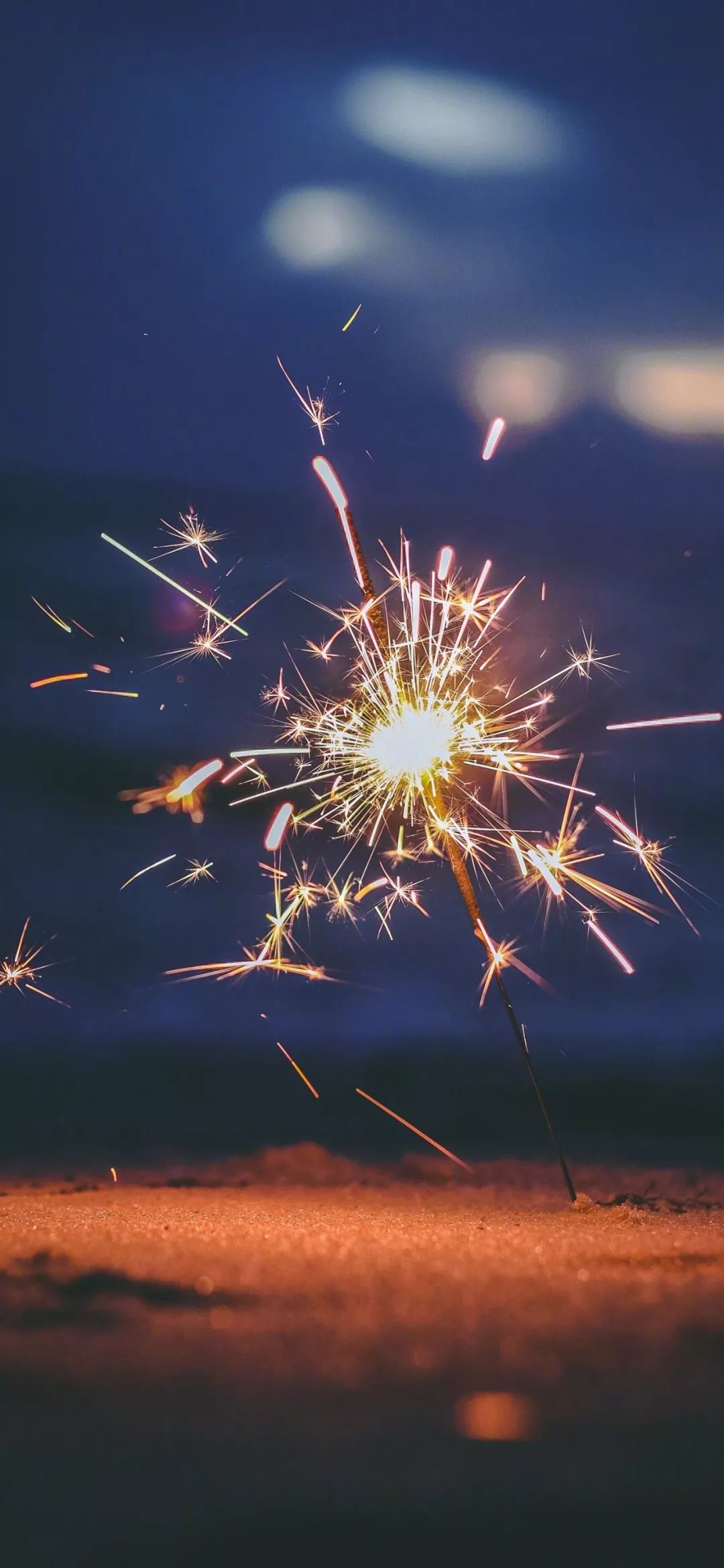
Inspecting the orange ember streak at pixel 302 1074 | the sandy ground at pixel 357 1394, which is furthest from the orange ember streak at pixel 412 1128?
the sandy ground at pixel 357 1394

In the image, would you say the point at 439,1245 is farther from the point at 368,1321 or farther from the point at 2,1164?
the point at 2,1164

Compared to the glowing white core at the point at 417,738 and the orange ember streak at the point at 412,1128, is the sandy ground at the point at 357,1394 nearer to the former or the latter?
the orange ember streak at the point at 412,1128

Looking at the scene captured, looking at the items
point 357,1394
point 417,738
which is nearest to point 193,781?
point 417,738

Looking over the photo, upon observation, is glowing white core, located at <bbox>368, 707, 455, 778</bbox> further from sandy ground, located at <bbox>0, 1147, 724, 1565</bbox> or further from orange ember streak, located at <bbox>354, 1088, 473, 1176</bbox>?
sandy ground, located at <bbox>0, 1147, 724, 1565</bbox>

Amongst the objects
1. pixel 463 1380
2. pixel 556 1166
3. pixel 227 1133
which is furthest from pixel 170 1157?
pixel 463 1380

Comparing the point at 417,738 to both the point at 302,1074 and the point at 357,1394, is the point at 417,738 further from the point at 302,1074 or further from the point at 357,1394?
the point at 357,1394

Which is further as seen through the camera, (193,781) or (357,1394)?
(193,781)

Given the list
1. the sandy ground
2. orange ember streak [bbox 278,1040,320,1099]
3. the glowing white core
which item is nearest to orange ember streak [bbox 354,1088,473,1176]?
orange ember streak [bbox 278,1040,320,1099]
